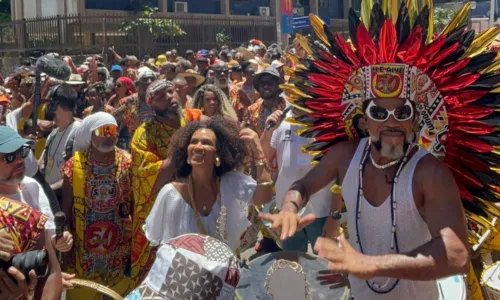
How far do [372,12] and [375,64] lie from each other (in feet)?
0.90

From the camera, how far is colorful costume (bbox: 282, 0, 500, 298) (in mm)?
3031

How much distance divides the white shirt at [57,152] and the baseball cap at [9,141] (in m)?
1.98

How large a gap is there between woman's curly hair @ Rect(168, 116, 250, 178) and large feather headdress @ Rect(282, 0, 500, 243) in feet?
4.17

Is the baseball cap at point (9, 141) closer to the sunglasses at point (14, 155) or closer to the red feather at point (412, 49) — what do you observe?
the sunglasses at point (14, 155)

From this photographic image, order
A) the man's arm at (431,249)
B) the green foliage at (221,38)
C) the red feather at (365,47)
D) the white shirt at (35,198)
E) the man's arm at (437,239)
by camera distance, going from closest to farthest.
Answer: the man's arm at (431,249) < the man's arm at (437,239) < the red feather at (365,47) < the white shirt at (35,198) < the green foliage at (221,38)

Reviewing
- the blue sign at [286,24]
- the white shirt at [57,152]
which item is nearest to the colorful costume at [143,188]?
the white shirt at [57,152]

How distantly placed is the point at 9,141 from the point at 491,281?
2.82 m

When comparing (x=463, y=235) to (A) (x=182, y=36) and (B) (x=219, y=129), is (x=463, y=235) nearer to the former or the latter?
(B) (x=219, y=129)

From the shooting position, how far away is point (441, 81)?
307cm

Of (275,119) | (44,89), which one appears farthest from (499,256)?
(44,89)

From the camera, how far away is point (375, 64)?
310cm

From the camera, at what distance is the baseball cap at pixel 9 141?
150 inches

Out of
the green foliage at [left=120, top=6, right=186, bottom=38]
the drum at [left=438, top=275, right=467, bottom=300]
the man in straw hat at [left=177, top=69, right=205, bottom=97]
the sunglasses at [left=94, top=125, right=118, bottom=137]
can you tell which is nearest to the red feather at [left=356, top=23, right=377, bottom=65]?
the drum at [left=438, top=275, right=467, bottom=300]

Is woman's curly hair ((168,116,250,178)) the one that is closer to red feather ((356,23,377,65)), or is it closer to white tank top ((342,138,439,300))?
white tank top ((342,138,439,300))
